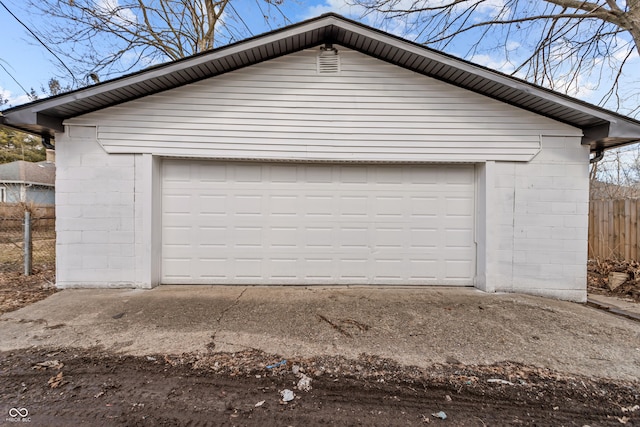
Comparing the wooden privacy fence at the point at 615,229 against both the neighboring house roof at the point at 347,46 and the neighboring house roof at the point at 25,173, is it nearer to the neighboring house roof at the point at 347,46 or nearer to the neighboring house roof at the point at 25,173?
the neighboring house roof at the point at 347,46

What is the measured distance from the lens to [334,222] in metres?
5.46

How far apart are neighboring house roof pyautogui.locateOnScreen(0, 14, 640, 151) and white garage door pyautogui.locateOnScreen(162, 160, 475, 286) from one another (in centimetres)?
141

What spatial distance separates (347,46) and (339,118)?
1266mm

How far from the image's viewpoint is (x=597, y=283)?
627 cm

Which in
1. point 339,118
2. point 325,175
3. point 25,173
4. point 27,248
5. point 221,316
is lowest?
point 221,316

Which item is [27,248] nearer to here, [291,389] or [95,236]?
[95,236]

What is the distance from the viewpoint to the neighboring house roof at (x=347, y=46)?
452cm

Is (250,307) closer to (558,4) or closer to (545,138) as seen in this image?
(545,138)

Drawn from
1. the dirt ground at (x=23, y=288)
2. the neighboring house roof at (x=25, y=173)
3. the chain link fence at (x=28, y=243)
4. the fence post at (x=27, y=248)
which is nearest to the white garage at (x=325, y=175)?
the dirt ground at (x=23, y=288)

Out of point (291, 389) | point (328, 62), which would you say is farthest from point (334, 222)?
point (291, 389)

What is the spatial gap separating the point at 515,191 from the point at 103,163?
7.06 metres

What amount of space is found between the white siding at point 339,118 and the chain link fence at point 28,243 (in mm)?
3512

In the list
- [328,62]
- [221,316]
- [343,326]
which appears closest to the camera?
[343,326]

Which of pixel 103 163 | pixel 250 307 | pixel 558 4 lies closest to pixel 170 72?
pixel 103 163
